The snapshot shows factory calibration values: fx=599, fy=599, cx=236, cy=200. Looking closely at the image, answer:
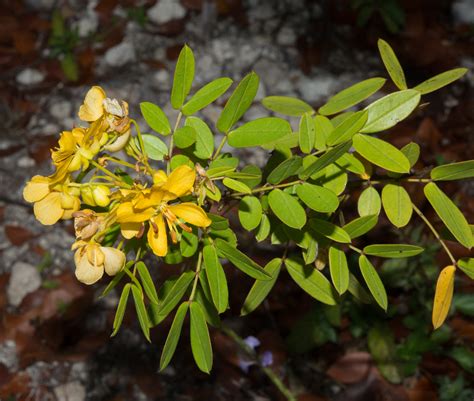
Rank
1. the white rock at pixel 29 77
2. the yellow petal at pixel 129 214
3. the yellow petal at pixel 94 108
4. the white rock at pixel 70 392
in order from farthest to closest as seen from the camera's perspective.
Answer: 1. the white rock at pixel 29 77
2. the white rock at pixel 70 392
3. the yellow petal at pixel 94 108
4. the yellow petal at pixel 129 214

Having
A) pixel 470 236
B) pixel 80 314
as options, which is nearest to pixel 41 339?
pixel 80 314

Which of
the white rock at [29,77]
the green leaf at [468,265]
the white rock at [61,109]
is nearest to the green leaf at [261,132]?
the green leaf at [468,265]

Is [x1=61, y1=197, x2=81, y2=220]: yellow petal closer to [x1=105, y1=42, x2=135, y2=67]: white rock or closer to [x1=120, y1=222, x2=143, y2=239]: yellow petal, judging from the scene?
[x1=120, y1=222, x2=143, y2=239]: yellow petal

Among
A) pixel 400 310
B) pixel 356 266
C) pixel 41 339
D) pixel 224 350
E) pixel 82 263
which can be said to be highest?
pixel 82 263

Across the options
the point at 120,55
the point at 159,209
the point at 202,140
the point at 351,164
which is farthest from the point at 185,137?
the point at 120,55

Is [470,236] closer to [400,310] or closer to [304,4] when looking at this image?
[400,310]

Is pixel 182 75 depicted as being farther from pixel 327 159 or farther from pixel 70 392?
pixel 70 392

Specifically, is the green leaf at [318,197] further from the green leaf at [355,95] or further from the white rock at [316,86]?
the white rock at [316,86]
